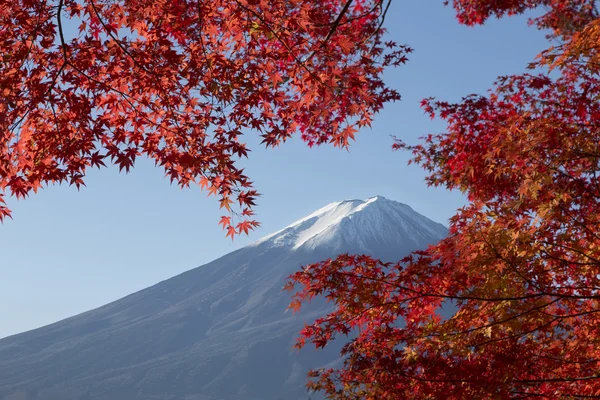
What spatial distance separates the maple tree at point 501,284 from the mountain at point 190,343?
365 feet

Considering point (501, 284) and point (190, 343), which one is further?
point (190, 343)

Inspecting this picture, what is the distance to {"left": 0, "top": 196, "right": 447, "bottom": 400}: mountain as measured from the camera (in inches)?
4654

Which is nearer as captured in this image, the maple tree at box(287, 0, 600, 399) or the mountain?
the maple tree at box(287, 0, 600, 399)

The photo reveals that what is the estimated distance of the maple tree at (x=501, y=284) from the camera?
552 cm

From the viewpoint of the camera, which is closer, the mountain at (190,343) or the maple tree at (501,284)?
the maple tree at (501,284)

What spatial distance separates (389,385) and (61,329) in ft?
567

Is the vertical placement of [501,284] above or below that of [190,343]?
above

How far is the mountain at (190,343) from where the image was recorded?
11821 centimetres

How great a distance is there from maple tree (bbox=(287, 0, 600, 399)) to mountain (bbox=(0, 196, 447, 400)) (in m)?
111

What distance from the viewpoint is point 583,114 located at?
23.5 ft

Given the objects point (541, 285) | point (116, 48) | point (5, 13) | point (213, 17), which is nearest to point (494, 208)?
point (541, 285)

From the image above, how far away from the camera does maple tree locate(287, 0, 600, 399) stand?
5516mm

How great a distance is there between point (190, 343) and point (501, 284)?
151370 millimetres

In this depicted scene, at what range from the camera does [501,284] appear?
551 centimetres
